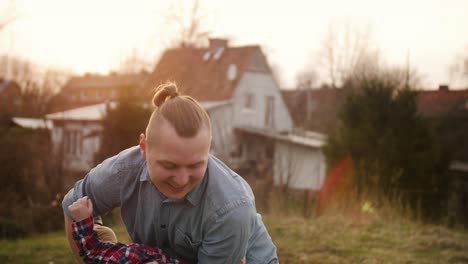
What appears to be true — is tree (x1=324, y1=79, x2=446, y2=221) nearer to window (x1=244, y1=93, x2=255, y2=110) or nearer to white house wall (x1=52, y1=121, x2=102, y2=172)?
white house wall (x1=52, y1=121, x2=102, y2=172)

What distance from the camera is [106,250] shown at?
292cm

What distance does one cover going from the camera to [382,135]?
12289mm

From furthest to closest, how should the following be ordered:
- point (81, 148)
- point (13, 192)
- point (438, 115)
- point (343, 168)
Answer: point (438, 115) < point (81, 148) < point (343, 168) < point (13, 192)

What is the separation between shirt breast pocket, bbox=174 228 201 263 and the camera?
278 cm

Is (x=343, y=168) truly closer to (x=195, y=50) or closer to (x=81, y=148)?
(x=81, y=148)

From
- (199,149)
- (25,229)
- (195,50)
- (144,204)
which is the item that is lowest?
(25,229)

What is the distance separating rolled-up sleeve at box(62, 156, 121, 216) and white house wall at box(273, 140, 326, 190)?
747cm

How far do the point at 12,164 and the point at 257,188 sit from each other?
183 inches

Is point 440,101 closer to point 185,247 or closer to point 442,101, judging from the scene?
point 442,101

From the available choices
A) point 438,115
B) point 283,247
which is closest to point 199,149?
point 283,247

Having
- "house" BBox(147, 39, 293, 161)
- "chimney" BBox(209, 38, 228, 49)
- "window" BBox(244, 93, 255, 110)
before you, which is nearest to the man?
"house" BBox(147, 39, 293, 161)

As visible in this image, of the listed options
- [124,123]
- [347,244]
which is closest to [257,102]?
[124,123]

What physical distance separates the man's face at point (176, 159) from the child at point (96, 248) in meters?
0.42

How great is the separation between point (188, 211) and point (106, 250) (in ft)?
1.86
